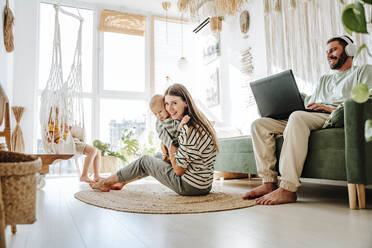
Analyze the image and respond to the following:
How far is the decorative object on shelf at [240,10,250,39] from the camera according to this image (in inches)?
166

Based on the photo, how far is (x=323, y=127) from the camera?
73.9 inches

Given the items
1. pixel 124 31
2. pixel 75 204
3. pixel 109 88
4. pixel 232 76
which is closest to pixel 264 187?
pixel 75 204

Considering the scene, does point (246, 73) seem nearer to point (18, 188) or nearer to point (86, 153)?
point (86, 153)

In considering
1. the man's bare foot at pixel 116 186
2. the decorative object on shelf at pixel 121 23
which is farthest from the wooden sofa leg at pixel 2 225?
the decorative object on shelf at pixel 121 23

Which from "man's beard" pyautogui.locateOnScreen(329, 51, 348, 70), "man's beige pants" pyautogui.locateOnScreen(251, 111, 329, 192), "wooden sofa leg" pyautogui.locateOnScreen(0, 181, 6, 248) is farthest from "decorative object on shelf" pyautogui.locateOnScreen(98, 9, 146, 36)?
"wooden sofa leg" pyautogui.locateOnScreen(0, 181, 6, 248)

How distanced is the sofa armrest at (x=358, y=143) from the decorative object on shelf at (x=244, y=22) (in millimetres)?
2891

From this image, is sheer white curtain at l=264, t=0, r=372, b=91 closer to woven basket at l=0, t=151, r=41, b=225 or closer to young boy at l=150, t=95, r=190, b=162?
young boy at l=150, t=95, r=190, b=162

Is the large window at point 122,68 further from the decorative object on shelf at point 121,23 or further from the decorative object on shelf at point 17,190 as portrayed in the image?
the decorative object on shelf at point 17,190

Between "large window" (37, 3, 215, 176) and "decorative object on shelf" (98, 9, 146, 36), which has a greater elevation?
"decorative object on shelf" (98, 9, 146, 36)

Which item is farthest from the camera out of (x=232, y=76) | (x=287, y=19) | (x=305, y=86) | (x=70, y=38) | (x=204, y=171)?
(x=70, y=38)

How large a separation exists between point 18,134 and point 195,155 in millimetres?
3318

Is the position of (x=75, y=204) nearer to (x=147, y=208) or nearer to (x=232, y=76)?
(x=147, y=208)

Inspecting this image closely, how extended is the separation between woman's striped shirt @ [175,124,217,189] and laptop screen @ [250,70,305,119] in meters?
0.51

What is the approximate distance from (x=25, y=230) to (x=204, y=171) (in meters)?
1.10
